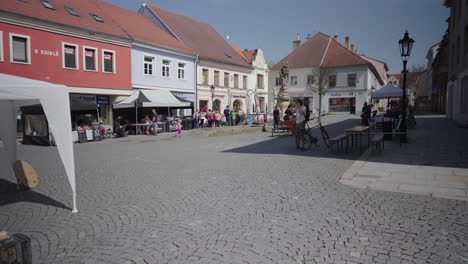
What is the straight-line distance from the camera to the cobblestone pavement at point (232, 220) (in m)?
3.65

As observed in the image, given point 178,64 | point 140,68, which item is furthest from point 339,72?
point 140,68

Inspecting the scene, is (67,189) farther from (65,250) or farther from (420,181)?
(420,181)

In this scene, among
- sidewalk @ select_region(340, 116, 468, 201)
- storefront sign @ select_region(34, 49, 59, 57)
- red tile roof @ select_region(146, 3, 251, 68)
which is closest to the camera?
sidewalk @ select_region(340, 116, 468, 201)

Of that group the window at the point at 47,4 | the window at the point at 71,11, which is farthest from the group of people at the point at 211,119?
the window at the point at 47,4

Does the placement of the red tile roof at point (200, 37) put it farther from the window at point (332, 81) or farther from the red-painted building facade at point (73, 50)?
the window at point (332, 81)

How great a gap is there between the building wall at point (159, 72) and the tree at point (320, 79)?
58.6ft

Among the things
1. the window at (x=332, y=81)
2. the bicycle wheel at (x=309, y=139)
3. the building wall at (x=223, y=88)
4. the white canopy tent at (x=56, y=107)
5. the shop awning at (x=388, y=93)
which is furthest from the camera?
the window at (x=332, y=81)

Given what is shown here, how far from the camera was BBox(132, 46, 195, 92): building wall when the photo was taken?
25.5 metres

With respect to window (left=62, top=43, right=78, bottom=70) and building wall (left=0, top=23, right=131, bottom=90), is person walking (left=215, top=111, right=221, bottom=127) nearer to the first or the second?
building wall (left=0, top=23, right=131, bottom=90)

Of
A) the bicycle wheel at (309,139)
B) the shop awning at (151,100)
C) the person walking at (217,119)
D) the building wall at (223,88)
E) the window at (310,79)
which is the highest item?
the window at (310,79)

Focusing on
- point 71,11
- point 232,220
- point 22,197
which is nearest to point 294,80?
point 71,11

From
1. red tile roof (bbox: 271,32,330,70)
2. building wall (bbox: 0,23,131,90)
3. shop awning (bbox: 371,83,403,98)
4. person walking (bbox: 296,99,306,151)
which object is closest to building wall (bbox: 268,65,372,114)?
red tile roof (bbox: 271,32,330,70)

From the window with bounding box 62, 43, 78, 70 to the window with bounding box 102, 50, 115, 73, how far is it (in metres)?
1.97

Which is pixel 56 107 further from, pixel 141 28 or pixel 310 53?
pixel 310 53
